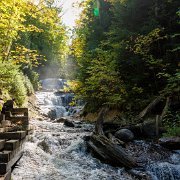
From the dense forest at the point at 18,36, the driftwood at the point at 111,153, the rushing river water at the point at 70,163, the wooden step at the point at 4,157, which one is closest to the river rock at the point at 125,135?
the rushing river water at the point at 70,163

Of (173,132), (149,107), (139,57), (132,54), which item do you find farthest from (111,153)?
(132,54)

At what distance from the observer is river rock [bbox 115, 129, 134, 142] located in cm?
913

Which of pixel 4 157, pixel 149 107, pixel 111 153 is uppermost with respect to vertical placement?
pixel 149 107

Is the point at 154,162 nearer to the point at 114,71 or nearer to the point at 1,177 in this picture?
the point at 1,177

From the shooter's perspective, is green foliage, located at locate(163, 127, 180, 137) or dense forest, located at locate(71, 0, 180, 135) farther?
dense forest, located at locate(71, 0, 180, 135)

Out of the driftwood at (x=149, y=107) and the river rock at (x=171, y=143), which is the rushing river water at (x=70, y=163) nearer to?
the river rock at (x=171, y=143)

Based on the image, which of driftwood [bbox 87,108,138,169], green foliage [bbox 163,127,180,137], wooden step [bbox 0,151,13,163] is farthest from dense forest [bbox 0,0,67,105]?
green foliage [bbox 163,127,180,137]

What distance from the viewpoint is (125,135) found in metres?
9.20

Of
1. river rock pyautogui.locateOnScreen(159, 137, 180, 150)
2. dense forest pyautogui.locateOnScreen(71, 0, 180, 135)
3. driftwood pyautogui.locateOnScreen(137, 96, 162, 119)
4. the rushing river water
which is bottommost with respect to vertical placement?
the rushing river water

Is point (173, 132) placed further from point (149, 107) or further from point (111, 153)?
point (111, 153)

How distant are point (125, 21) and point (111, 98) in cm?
488

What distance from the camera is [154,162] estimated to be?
276 inches

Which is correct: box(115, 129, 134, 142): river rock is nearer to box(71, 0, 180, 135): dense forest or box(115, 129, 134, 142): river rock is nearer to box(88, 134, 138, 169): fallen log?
box(88, 134, 138, 169): fallen log

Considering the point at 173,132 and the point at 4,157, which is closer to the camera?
the point at 4,157
